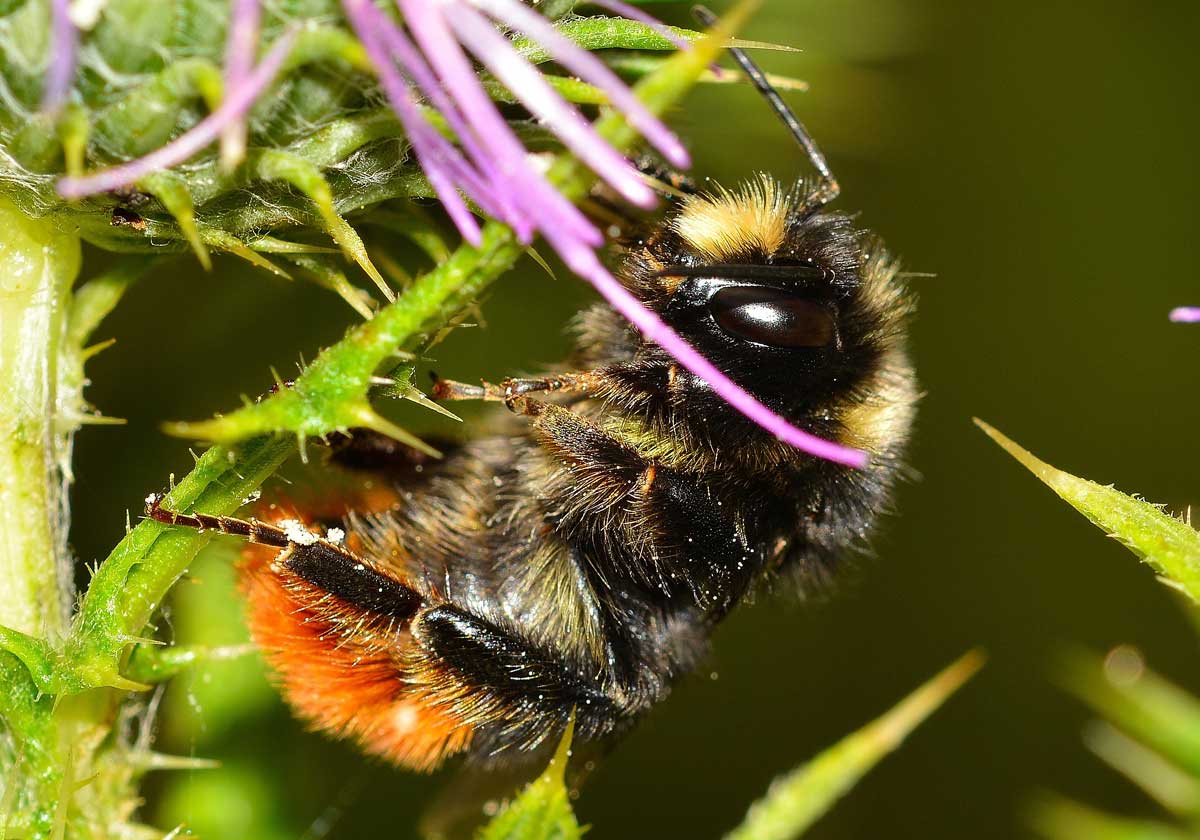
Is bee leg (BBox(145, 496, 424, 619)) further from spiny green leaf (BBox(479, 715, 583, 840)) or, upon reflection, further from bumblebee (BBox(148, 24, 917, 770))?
spiny green leaf (BBox(479, 715, 583, 840))

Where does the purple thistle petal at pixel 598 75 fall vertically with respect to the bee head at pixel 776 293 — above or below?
above

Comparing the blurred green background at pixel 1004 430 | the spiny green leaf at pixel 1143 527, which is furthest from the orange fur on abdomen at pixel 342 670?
the blurred green background at pixel 1004 430

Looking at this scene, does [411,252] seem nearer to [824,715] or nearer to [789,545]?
[789,545]

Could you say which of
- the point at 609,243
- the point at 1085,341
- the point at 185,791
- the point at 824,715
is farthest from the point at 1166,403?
the point at 185,791

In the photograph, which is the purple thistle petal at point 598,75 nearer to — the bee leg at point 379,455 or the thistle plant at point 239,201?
the thistle plant at point 239,201

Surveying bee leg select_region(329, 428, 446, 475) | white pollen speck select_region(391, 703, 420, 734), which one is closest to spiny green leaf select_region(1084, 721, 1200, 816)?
white pollen speck select_region(391, 703, 420, 734)

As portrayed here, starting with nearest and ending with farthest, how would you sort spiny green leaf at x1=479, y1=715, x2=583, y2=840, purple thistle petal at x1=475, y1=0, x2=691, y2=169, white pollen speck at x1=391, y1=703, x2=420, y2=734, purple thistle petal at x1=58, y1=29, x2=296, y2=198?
purple thistle petal at x1=475, y1=0, x2=691, y2=169
purple thistle petal at x1=58, y1=29, x2=296, y2=198
spiny green leaf at x1=479, y1=715, x2=583, y2=840
white pollen speck at x1=391, y1=703, x2=420, y2=734

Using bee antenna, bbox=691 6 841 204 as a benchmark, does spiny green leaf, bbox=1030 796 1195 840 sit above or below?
below
